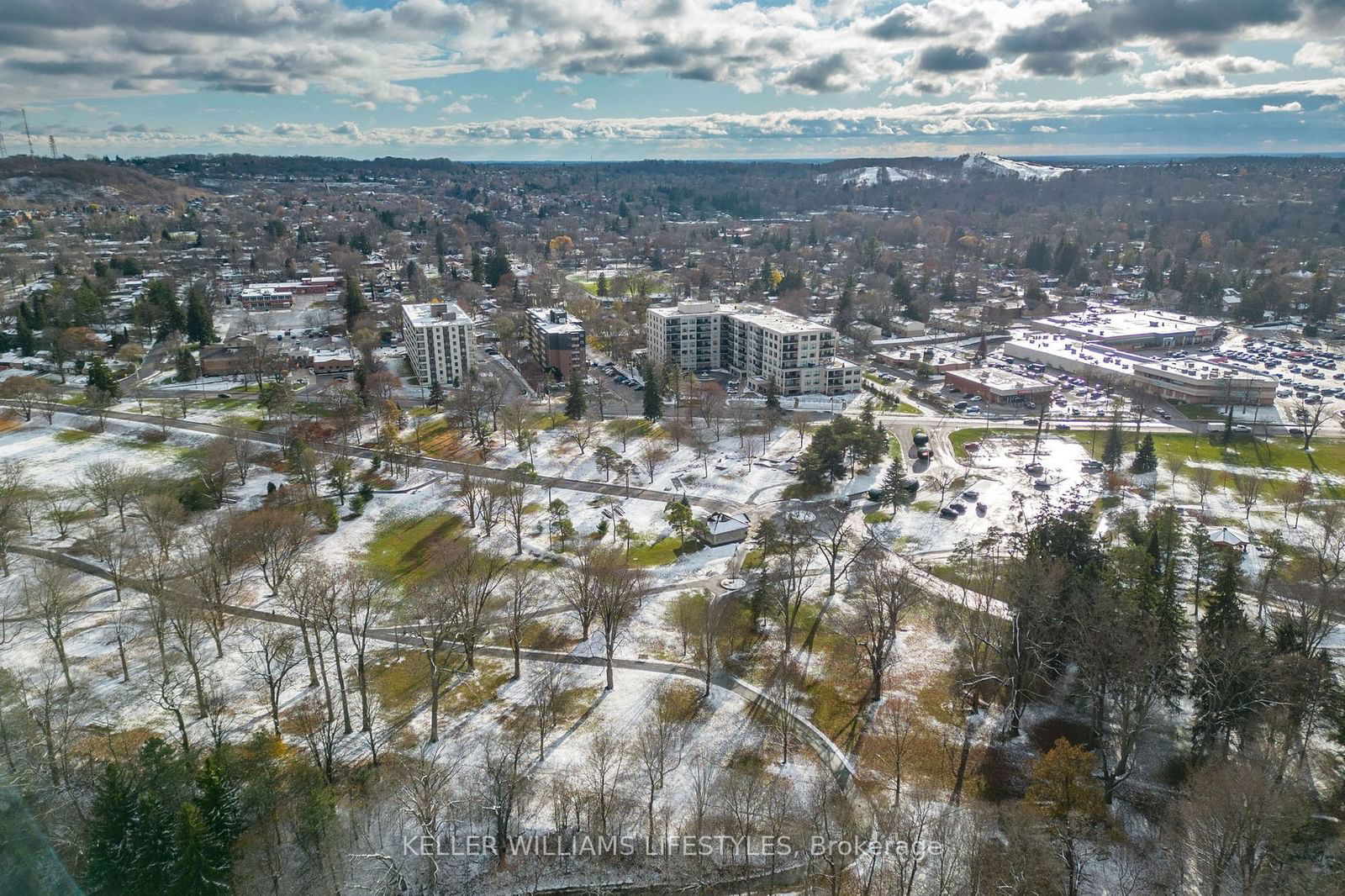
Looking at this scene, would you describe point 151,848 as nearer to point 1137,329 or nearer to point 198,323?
point 198,323

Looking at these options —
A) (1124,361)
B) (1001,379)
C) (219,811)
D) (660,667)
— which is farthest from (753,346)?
(219,811)

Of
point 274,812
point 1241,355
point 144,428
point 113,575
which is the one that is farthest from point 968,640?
point 1241,355

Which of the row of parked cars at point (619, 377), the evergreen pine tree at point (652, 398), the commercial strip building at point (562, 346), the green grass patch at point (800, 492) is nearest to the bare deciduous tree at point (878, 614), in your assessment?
the green grass patch at point (800, 492)

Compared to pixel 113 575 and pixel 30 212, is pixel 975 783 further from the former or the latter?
pixel 30 212

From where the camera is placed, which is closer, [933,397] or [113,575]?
[113,575]

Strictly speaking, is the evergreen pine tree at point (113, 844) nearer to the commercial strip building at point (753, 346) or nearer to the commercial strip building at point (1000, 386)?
the commercial strip building at point (753, 346)

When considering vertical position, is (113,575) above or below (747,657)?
above
